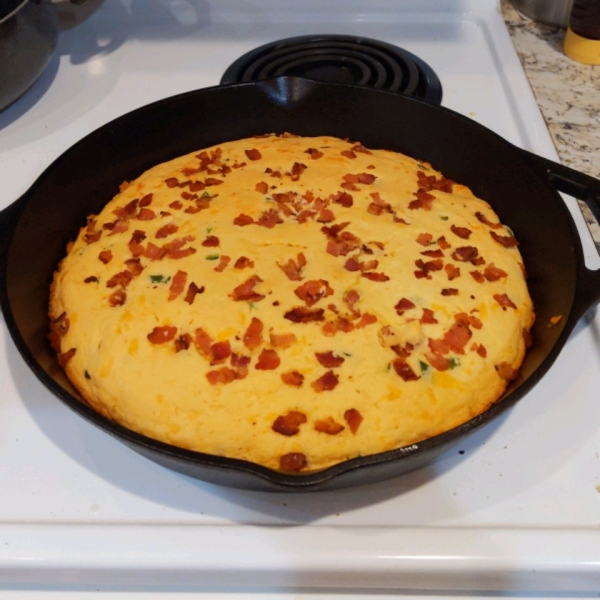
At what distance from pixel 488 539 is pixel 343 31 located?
1514 mm

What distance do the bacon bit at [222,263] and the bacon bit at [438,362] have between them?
366 millimetres

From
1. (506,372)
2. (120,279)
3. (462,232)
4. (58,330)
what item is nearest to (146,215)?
(120,279)

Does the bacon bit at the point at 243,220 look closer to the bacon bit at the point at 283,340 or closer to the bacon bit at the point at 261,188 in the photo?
the bacon bit at the point at 261,188

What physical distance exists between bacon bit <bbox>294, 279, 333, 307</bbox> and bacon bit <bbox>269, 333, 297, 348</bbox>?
0.24ft

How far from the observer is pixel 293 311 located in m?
0.89

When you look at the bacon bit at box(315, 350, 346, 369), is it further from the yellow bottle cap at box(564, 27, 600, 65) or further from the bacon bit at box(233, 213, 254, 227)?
the yellow bottle cap at box(564, 27, 600, 65)

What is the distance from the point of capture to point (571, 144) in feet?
4.66

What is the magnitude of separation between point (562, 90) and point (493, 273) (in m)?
0.89

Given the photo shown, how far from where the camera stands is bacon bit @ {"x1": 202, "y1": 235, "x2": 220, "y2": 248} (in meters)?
1.00

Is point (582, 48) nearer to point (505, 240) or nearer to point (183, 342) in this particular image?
point (505, 240)

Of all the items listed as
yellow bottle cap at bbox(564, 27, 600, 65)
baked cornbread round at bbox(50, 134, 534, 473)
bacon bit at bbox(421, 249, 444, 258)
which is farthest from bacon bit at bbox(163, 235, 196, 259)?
yellow bottle cap at bbox(564, 27, 600, 65)

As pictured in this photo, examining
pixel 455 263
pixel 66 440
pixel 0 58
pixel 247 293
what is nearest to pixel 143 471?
pixel 66 440

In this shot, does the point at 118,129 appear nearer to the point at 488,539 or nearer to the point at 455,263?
the point at 455,263

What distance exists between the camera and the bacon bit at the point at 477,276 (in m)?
0.97
